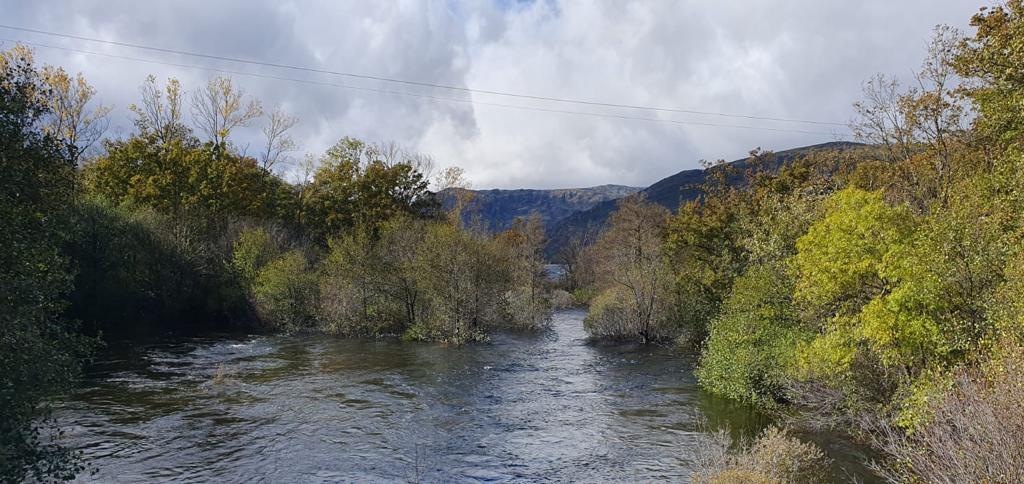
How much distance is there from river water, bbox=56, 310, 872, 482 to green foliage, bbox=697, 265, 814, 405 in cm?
94

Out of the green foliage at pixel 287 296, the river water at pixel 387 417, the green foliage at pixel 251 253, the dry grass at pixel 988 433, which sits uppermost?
the green foliage at pixel 251 253

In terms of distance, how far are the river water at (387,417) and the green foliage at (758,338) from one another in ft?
3.09

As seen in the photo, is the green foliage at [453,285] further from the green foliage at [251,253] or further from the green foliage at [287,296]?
the green foliage at [251,253]

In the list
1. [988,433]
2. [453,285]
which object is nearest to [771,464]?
[988,433]

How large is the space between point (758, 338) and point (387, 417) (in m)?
13.8

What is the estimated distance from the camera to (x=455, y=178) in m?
72.0

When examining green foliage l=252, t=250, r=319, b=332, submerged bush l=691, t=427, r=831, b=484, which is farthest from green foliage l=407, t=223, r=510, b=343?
submerged bush l=691, t=427, r=831, b=484

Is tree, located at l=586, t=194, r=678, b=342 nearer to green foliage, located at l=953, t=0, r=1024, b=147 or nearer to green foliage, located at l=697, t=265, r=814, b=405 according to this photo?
green foliage, located at l=697, t=265, r=814, b=405

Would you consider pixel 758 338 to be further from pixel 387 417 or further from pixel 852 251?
pixel 387 417

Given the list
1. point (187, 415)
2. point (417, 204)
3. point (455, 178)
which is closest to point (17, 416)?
point (187, 415)

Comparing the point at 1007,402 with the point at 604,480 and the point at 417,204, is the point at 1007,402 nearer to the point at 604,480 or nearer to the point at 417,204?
the point at 604,480

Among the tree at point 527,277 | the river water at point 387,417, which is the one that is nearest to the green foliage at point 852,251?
the river water at point 387,417

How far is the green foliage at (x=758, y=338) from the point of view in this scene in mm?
22266

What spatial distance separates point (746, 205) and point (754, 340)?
48.5 feet
